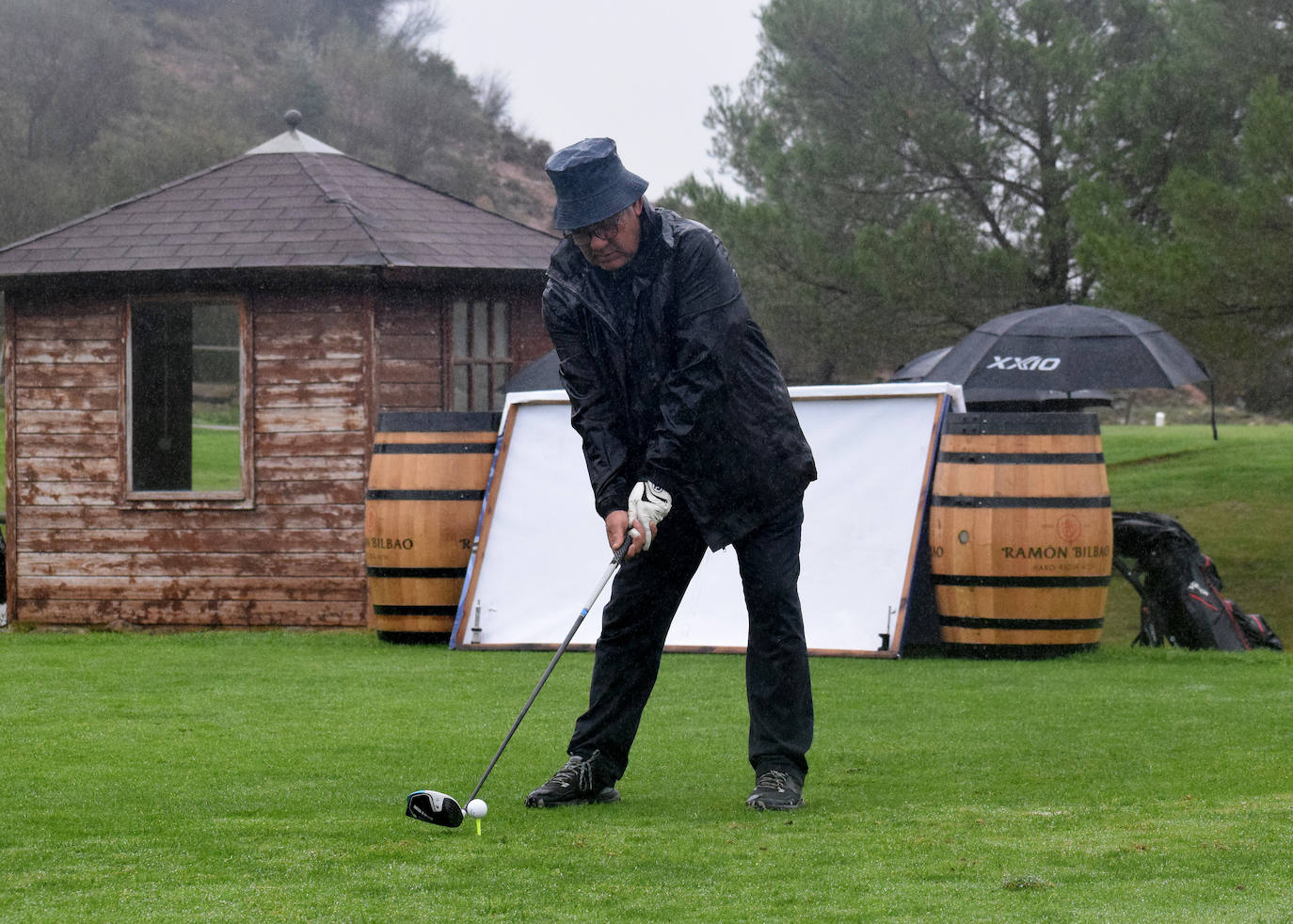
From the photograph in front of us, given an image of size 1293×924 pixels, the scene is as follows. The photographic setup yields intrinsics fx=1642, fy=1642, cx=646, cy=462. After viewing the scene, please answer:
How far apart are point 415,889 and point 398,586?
5.40 metres

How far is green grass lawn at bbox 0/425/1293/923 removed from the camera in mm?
3039

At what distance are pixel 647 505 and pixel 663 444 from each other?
165 mm

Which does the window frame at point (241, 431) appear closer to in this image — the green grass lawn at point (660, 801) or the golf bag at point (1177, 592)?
the green grass lawn at point (660, 801)

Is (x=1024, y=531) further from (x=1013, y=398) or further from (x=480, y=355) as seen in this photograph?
(x=1013, y=398)

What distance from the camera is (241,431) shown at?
11.0 meters

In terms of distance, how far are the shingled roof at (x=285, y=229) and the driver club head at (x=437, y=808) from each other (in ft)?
23.5

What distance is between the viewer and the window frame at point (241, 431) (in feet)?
36.0

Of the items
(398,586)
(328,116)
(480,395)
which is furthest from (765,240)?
(328,116)

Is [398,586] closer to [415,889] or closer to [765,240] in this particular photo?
[415,889]

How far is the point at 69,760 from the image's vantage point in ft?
15.7

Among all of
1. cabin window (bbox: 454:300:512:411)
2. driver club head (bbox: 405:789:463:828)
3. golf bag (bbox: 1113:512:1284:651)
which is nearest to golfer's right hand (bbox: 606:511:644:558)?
driver club head (bbox: 405:789:463:828)

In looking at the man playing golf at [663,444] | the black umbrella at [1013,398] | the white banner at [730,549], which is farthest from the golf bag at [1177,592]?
the man playing golf at [663,444]

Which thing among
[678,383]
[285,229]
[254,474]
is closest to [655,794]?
[678,383]

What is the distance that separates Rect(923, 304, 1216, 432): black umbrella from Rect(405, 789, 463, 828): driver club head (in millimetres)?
7156
